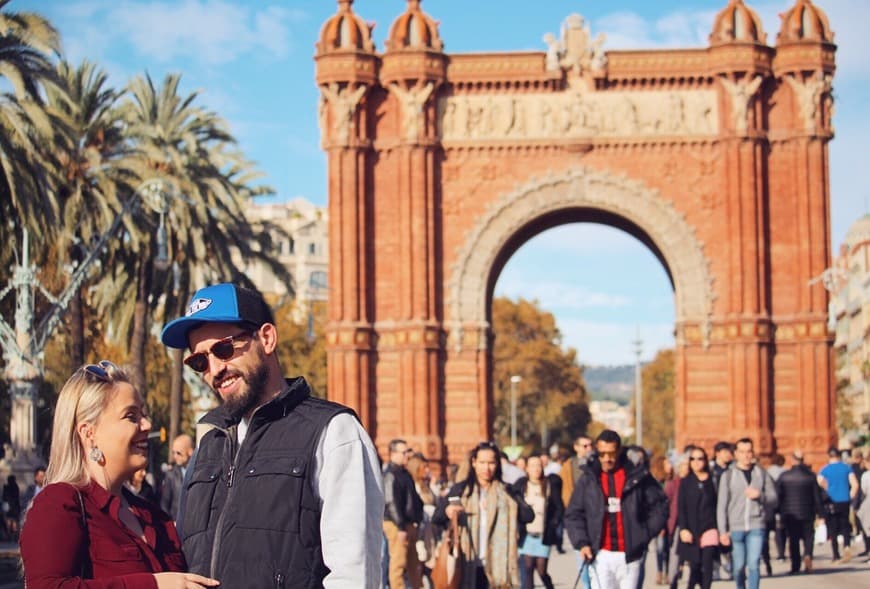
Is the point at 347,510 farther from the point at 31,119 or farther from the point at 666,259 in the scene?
the point at 666,259

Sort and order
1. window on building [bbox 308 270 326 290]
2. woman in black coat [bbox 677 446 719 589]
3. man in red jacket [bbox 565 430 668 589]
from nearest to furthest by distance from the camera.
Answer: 1. man in red jacket [bbox 565 430 668 589]
2. woman in black coat [bbox 677 446 719 589]
3. window on building [bbox 308 270 326 290]

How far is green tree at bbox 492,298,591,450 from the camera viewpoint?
92.2 meters

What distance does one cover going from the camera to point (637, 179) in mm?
39281

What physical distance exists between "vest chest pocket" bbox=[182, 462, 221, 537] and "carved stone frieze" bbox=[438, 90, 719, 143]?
34353mm

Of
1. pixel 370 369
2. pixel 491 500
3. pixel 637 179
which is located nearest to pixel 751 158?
pixel 637 179

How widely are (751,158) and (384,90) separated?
356 inches

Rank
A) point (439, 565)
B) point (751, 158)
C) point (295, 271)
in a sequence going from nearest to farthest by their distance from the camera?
point (439, 565), point (751, 158), point (295, 271)

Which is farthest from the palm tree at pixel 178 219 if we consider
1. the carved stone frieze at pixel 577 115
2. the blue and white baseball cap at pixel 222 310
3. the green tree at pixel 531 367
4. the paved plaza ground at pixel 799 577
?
the green tree at pixel 531 367

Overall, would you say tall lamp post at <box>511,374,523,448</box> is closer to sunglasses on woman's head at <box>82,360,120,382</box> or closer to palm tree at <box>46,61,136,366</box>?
palm tree at <box>46,61,136,366</box>

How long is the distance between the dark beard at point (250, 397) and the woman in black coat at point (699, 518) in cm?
1238

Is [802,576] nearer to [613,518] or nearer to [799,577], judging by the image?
[799,577]

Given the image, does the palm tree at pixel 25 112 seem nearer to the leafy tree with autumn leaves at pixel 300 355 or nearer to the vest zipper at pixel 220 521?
the vest zipper at pixel 220 521

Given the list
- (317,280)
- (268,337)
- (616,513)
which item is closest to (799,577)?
(616,513)

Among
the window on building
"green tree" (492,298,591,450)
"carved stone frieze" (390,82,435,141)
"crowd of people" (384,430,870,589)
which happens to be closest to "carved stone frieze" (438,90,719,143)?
"carved stone frieze" (390,82,435,141)
